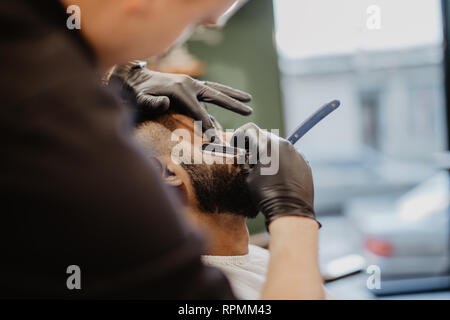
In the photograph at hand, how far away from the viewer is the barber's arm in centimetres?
73

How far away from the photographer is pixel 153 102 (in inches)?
43.9

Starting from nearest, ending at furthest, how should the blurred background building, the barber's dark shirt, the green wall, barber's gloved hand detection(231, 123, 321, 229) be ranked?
the barber's dark shirt < barber's gloved hand detection(231, 123, 321, 229) < the blurred background building < the green wall

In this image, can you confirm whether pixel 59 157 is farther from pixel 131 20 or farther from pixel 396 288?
pixel 396 288

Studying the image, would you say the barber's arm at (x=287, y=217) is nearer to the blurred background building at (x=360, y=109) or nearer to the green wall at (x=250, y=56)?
the blurred background building at (x=360, y=109)

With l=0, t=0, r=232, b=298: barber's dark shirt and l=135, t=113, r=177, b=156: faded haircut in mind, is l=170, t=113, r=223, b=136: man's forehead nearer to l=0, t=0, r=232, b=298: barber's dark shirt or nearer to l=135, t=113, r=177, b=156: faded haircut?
l=135, t=113, r=177, b=156: faded haircut

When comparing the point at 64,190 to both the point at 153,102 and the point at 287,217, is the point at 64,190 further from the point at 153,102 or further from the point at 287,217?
the point at 153,102

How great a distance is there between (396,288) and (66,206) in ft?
10.4

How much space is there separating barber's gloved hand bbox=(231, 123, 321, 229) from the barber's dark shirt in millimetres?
430

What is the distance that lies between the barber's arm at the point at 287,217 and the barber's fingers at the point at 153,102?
0.23m

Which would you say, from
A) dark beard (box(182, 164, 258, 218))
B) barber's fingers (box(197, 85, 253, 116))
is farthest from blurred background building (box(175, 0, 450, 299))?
dark beard (box(182, 164, 258, 218))

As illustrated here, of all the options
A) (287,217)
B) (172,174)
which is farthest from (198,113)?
(287,217)

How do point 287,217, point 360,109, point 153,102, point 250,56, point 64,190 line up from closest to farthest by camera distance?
point 64,190
point 287,217
point 153,102
point 250,56
point 360,109

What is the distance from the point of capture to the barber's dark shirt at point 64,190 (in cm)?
46

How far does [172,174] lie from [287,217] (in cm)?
43
